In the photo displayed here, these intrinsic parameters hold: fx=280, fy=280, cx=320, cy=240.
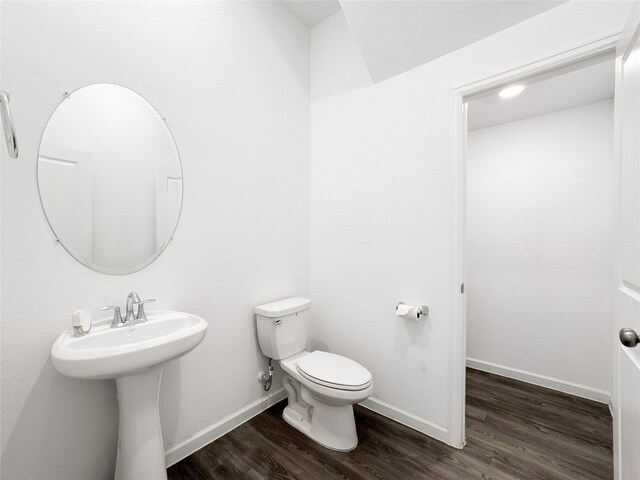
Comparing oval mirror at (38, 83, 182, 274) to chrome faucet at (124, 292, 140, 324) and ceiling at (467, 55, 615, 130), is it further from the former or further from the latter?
ceiling at (467, 55, 615, 130)

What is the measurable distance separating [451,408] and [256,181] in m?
1.82

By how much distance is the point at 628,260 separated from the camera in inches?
36.9

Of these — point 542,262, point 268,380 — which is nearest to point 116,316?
point 268,380

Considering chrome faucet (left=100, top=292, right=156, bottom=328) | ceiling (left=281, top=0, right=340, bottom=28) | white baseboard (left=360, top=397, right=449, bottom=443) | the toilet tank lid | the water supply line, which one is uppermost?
ceiling (left=281, top=0, right=340, bottom=28)

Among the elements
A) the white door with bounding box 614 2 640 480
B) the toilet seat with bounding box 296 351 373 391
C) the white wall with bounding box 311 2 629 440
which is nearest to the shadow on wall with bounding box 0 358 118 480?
the toilet seat with bounding box 296 351 373 391

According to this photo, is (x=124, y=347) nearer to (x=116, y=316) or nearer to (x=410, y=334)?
(x=116, y=316)

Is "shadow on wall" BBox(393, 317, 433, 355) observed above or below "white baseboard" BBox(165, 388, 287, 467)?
above

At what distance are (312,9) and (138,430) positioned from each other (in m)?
2.75

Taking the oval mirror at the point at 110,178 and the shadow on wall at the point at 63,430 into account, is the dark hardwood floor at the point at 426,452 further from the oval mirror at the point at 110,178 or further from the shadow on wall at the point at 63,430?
the oval mirror at the point at 110,178

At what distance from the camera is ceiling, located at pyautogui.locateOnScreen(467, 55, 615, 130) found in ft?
5.79

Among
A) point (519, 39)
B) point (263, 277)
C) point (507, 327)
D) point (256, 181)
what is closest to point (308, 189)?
point (256, 181)

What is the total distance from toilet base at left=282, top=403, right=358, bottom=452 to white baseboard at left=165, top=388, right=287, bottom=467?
42cm

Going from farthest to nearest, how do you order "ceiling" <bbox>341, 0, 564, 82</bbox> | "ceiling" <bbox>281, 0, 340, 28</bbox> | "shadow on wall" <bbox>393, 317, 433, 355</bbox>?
1. "ceiling" <bbox>281, 0, 340, 28</bbox>
2. "shadow on wall" <bbox>393, 317, 433, 355</bbox>
3. "ceiling" <bbox>341, 0, 564, 82</bbox>

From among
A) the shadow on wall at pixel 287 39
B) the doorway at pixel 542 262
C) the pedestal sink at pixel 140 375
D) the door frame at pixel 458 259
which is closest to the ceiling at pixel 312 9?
the shadow on wall at pixel 287 39
